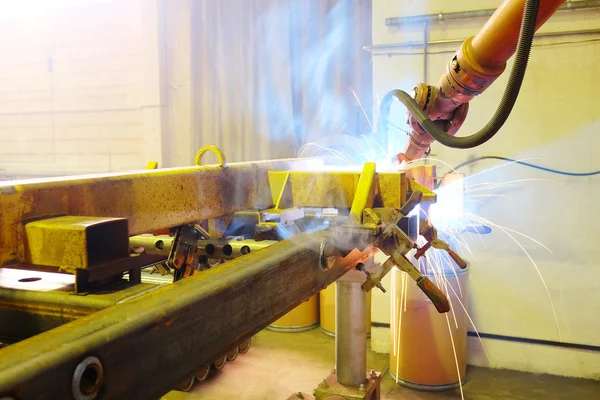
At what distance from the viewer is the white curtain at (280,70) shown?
420 centimetres

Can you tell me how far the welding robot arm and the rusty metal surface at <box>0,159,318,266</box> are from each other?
22.1 inches

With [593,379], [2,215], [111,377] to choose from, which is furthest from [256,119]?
[111,377]

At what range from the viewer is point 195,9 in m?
4.62

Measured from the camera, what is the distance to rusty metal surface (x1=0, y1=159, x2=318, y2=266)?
38.4 inches

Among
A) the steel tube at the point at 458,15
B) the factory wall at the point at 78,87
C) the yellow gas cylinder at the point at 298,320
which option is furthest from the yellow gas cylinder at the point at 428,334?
the factory wall at the point at 78,87

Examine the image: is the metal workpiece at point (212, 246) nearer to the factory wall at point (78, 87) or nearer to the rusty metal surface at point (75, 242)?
the rusty metal surface at point (75, 242)

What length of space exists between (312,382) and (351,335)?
1537mm

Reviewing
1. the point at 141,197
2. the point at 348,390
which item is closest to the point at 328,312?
the point at 348,390

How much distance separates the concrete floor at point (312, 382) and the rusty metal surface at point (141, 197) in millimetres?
2092

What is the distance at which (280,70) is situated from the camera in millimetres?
4293

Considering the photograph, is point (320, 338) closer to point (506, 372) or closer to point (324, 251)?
point (506, 372)

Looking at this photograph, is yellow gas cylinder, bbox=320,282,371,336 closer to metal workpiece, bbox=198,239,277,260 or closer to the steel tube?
the steel tube

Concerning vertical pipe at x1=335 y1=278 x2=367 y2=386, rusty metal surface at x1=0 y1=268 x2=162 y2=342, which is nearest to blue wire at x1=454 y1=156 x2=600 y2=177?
vertical pipe at x1=335 y1=278 x2=367 y2=386

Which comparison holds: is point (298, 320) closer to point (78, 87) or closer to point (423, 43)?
point (423, 43)
